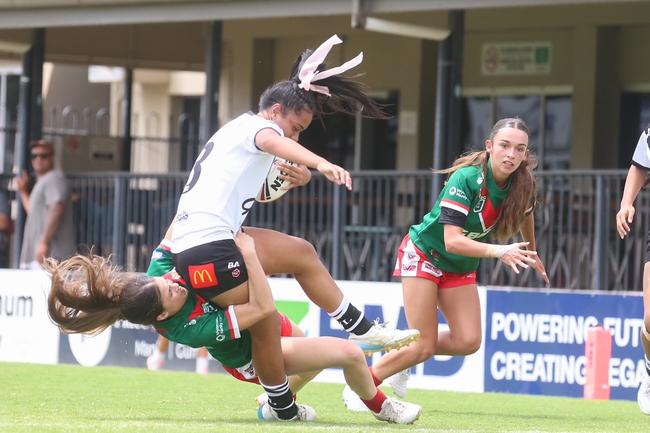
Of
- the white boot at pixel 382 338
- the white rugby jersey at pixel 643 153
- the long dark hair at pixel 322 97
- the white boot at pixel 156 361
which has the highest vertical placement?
the long dark hair at pixel 322 97

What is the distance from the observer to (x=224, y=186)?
25.3 feet

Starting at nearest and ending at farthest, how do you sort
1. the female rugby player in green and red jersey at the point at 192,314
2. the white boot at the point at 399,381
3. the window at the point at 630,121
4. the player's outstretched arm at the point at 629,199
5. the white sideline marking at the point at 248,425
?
the white sideline marking at the point at 248,425
the female rugby player in green and red jersey at the point at 192,314
the player's outstretched arm at the point at 629,199
the white boot at the point at 399,381
the window at the point at 630,121

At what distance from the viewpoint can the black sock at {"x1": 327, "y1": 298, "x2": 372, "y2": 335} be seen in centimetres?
816

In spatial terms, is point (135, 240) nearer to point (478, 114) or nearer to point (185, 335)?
point (478, 114)

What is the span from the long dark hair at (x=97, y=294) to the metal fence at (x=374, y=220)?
671 cm

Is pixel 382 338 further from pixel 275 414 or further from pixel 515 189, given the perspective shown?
pixel 515 189

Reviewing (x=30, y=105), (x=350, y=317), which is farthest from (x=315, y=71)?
(x=30, y=105)

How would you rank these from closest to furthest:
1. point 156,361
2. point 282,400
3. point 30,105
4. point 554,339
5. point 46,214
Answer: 1. point 282,400
2. point 554,339
3. point 156,361
4. point 46,214
5. point 30,105

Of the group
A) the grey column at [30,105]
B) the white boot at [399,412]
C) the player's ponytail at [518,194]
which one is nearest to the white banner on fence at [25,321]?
the grey column at [30,105]

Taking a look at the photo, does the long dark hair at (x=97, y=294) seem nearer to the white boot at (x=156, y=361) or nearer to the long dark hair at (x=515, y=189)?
the long dark hair at (x=515, y=189)

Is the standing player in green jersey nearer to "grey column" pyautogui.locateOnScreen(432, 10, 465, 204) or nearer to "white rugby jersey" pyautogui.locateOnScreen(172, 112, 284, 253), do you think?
"white rugby jersey" pyautogui.locateOnScreen(172, 112, 284, 253)

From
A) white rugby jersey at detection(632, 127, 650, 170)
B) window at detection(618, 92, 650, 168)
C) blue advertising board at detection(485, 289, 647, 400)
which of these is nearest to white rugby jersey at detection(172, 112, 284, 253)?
white rugby jersey at detection(632, 127, 650, 170)

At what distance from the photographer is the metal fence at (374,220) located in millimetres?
13898

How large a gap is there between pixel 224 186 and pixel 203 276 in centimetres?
46
